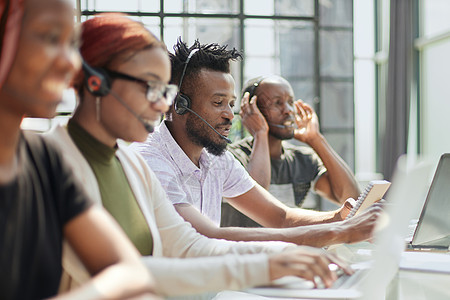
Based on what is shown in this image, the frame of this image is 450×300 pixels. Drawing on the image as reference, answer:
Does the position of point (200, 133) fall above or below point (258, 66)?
below

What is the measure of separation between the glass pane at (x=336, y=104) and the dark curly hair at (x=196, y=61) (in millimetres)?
3095

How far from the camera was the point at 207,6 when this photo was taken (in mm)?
4684

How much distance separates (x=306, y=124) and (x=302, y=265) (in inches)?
81.6

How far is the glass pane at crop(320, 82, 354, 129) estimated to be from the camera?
509cm

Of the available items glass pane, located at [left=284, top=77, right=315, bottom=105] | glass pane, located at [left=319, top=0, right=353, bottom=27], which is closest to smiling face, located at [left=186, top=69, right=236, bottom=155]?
glass pane, located at [left=284, top=77, right=315, bottom=105]

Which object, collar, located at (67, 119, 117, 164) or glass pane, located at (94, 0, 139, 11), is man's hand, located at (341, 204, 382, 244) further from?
glass pane, located at (94, 0, 139, 11)

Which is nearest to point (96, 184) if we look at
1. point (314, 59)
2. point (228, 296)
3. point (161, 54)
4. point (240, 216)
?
point (161, 54)

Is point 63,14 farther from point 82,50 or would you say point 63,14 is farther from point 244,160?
point 244,160

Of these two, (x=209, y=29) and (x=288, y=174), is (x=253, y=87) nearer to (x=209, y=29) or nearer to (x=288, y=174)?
(x=288, y=174)

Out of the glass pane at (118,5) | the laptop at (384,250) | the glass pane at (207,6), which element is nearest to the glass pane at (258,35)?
the glass pane at (207,6)

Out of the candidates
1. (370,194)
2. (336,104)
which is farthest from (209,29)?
(370,194)

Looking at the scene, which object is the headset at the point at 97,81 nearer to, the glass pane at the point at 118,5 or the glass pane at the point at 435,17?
the glass pane at the point at 118,5

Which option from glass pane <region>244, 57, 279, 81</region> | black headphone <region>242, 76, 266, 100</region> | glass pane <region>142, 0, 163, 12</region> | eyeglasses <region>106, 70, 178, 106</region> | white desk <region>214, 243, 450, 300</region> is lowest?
white desk <region>214, 243, 450, 300</region>

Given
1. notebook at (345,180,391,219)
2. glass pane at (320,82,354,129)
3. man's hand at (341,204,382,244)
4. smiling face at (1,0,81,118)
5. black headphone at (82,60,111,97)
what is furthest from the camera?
glass pane at (320,82,354,129)
